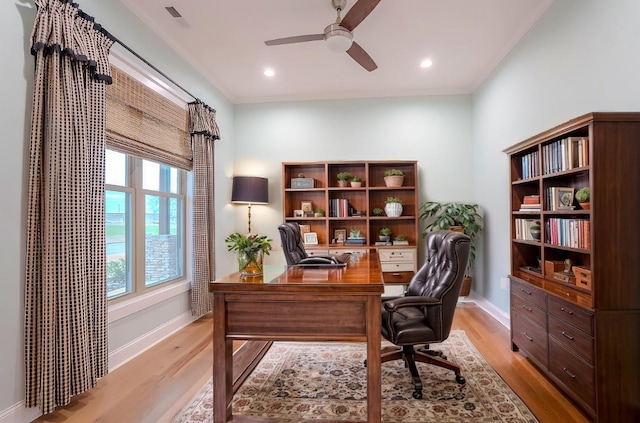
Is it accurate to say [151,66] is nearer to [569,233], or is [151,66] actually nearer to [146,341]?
[146,341]

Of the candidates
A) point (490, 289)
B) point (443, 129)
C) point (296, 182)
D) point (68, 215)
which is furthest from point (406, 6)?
point (490, 289)

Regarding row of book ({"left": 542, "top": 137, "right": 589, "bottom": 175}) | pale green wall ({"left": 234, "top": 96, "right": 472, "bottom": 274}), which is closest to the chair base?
row of book ({"left": 542, "top": 137, "right": 589, "bottom": 175})

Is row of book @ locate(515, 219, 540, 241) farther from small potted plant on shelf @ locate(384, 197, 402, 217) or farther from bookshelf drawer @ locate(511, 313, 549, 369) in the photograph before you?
small potted plant on shelf @ locate(384, 197, 402, 217)

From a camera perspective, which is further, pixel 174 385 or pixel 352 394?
pixel 174 385

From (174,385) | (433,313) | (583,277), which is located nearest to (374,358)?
(433,313)

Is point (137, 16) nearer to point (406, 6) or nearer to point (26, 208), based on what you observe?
point (26, 208)

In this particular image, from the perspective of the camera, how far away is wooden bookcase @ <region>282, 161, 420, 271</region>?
4762 millimetres

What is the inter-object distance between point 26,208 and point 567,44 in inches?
155

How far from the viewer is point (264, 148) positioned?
17.1 ft

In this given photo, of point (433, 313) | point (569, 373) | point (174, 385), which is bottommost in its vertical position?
point (174, 385)

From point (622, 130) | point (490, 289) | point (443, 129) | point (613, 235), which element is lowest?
point (490, 289)

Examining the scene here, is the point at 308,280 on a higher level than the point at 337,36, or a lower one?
lower

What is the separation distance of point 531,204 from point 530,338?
3.49 feet

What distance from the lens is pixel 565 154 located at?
236 centimetres
